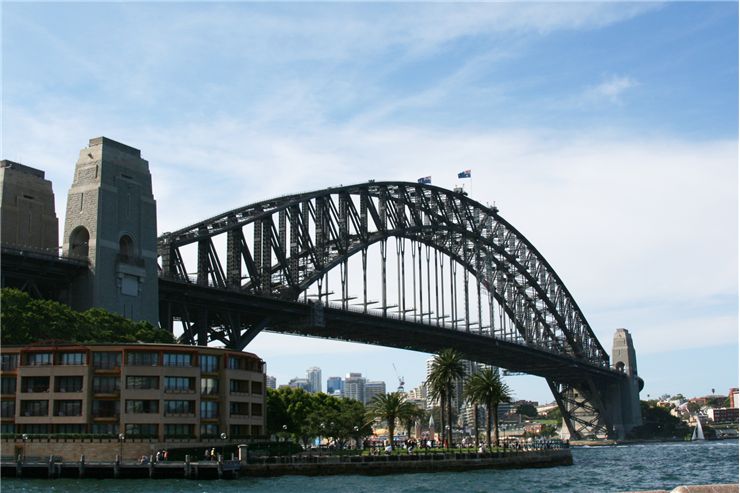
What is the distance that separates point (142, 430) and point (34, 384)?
9.65 m

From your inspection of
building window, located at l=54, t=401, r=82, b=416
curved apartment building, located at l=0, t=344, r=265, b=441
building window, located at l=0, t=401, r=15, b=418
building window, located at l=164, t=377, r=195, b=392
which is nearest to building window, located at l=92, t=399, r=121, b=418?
curved apartment building, located at l=0, t=344, r=265, b=441

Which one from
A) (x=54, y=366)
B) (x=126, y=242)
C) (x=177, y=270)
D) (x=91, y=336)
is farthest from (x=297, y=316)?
(x=54, y=366)

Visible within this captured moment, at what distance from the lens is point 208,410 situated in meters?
84.1

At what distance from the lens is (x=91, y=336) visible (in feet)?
285

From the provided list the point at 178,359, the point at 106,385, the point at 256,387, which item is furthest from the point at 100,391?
the point at 256,387

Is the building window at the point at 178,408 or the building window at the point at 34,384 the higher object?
the building window at the point at 34,384

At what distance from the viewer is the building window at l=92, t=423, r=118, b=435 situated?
78.9 meters

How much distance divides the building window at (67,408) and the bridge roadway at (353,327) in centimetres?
2906

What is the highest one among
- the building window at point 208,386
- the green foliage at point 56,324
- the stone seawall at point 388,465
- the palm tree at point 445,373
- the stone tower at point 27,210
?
the stone tower at point 27,210

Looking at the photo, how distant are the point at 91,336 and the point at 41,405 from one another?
945cm

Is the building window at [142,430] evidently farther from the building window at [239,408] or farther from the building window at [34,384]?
the building window at [239,408]

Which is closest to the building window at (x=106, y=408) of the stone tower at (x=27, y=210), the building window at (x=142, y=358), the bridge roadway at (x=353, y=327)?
the building window at (x=142, y=358)

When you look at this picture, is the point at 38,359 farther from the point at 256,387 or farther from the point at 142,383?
the point at 256,387

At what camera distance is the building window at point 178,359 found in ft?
266
